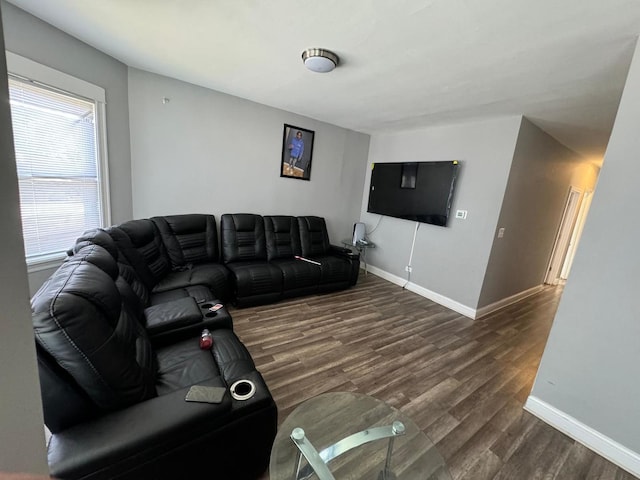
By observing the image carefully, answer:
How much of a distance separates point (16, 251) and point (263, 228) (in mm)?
3045

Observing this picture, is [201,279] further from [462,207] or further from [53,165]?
[462,207]

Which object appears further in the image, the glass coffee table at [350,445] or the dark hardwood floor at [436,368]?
the dark hardwood floor at [436,368]

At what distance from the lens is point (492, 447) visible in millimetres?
1594

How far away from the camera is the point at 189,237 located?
3094mm

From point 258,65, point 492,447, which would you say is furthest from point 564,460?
point 258,65

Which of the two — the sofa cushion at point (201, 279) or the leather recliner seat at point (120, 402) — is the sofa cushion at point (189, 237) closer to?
the sofa cushion at point (201, 279)

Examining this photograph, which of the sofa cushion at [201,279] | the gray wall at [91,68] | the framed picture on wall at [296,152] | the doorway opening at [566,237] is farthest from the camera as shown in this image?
the doorway opening at [566,237]

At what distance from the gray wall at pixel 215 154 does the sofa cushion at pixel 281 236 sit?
28 centimetres

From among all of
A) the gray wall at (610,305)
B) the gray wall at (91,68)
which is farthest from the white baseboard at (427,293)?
the gray wall at (91,68)

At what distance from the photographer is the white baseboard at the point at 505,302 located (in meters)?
3.34

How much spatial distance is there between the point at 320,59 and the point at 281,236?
7.55ft

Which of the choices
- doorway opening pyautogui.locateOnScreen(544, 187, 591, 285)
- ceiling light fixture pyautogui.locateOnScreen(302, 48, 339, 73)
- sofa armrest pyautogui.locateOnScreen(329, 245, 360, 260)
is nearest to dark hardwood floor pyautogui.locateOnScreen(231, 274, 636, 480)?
sofa armrest pyautogui.locateOnScreen(329, 245, 360, 260)

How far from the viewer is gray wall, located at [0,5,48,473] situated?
546 mm

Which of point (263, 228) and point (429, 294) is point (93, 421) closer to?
point (263, 228)
